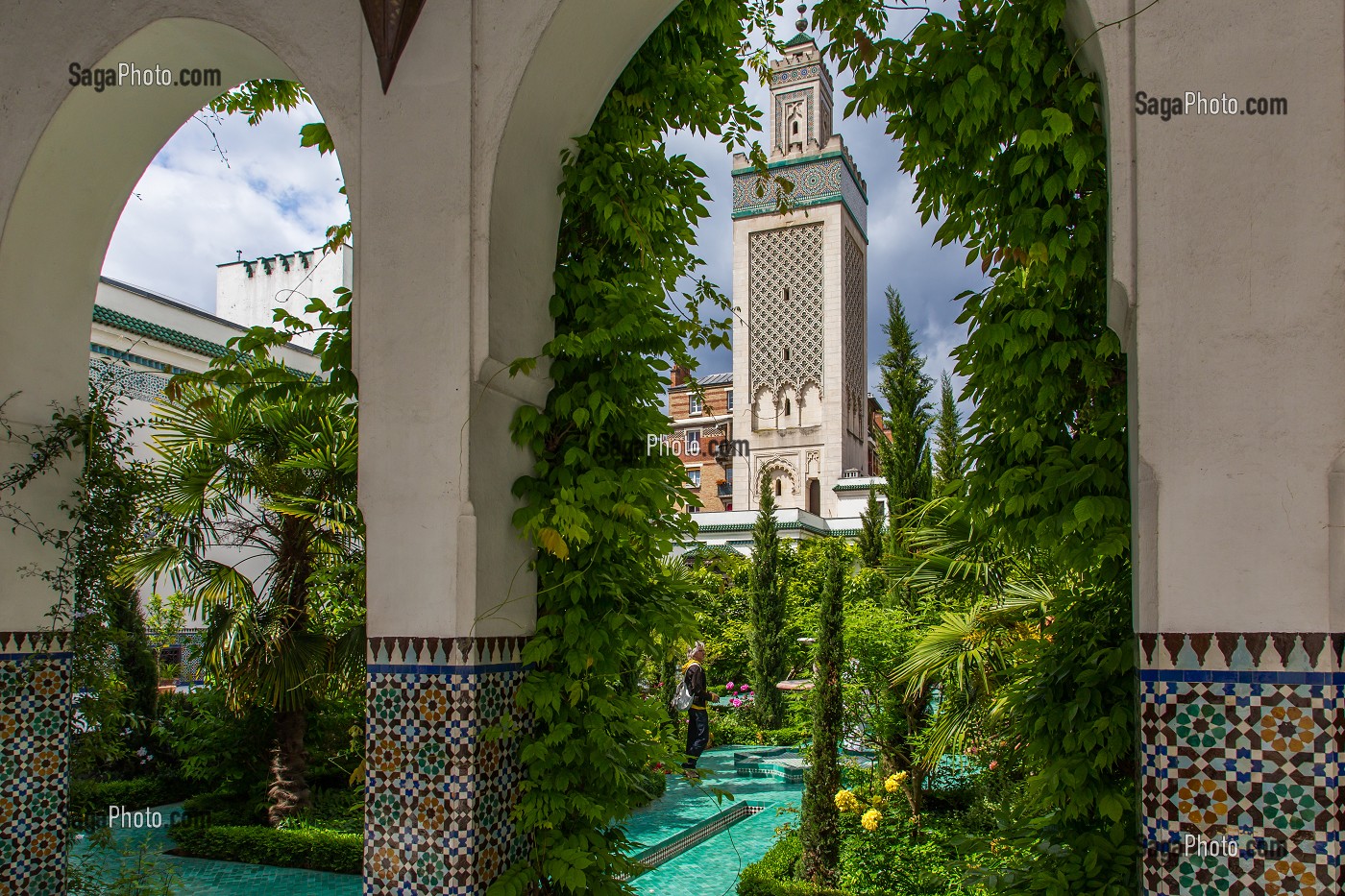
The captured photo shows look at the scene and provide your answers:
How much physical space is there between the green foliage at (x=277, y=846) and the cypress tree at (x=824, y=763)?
2839 mm

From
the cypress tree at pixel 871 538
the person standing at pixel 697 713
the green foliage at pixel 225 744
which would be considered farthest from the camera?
the cypress tree at pixel 871 538

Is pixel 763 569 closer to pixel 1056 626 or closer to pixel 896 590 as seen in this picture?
pixel 896 590

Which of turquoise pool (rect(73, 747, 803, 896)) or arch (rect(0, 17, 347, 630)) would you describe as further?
turquoise pool (rect(73, 747, 803, 896))

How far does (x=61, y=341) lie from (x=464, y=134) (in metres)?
2.24

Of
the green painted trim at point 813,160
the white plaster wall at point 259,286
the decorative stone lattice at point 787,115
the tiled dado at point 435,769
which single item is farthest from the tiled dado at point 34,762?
the decorative stone lattice at point 787,115

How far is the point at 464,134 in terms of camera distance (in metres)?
3.34

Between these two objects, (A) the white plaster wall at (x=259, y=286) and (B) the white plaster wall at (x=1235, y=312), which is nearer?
(B) the white plaster wall at (x=1235, y=312)

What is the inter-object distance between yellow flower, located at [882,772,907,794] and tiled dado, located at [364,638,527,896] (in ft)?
13.6

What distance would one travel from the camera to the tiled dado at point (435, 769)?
3.15m

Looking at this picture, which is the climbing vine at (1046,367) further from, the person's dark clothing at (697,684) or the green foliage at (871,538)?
the green foliage at (871,538)

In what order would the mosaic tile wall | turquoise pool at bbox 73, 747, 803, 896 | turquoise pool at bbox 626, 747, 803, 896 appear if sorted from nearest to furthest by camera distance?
1. turquoise pool at bbox 73, 747, 803, 896
2. turquoise pool at bbox 626, 747, 803, 896
3. the mosaic tile wall

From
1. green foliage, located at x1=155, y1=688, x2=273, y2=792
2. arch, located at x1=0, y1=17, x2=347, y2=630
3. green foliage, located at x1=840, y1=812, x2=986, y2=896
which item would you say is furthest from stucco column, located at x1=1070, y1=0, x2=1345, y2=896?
green foliage, located at x1=155, y1=688, x2=273, y2=792

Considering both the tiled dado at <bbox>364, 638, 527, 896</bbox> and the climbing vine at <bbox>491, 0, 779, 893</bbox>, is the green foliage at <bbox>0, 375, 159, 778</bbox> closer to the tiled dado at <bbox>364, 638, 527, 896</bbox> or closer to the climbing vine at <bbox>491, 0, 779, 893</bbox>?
the tiled dado at <bbox>364, 638, 527, 896</bbox>

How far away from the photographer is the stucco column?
2359 mm
